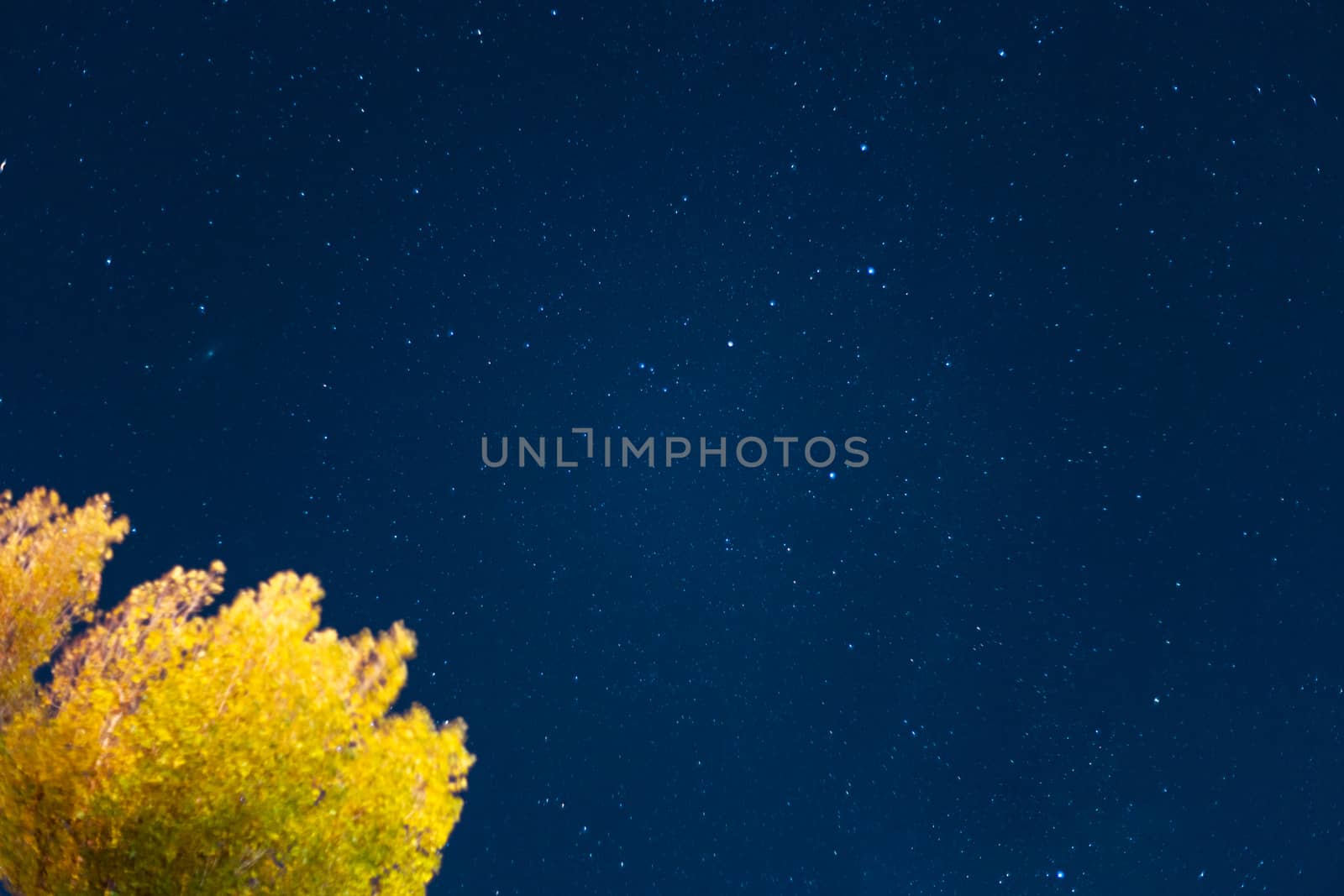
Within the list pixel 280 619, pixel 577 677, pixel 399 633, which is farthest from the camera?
pixel 577 677

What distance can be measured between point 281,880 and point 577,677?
2979 millimetres

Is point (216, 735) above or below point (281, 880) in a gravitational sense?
above

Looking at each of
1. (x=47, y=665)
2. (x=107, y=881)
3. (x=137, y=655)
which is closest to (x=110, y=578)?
(x=47, y=665)

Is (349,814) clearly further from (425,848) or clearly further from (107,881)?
(107,881)

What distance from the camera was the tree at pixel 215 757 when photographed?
353cm

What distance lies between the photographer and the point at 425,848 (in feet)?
13.0

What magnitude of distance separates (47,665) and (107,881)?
136cm

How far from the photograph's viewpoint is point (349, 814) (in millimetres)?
3744

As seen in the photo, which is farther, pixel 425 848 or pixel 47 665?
pixel 47 665

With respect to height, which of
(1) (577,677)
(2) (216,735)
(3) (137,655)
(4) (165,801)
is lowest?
(4) (165,801)

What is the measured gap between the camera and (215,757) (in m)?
3.59

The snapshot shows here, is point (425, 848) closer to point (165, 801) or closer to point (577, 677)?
point (165, 801)

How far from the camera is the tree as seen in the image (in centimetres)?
353

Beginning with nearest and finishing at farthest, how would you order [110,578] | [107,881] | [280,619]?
[107,881], [280,619], [110,578]
